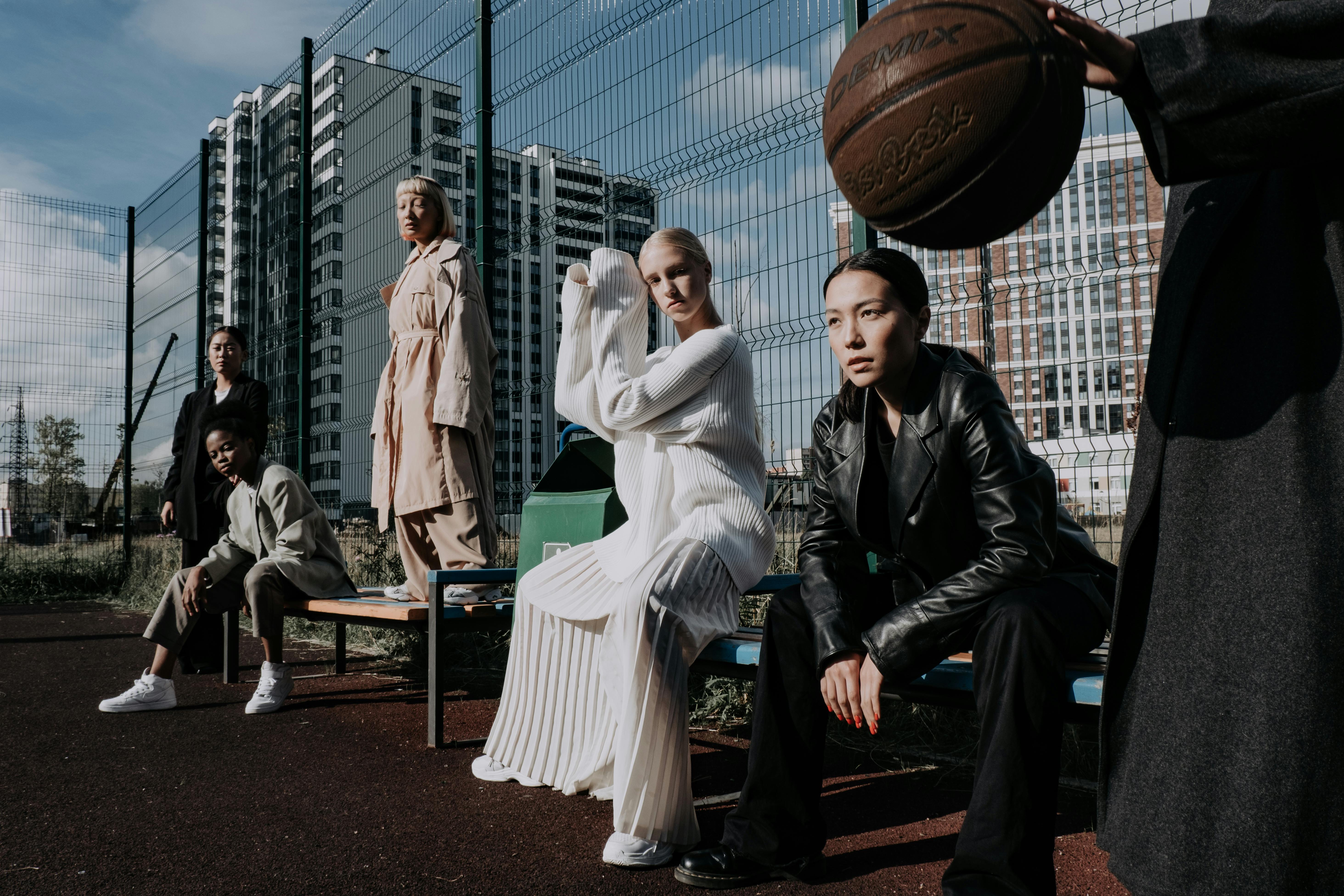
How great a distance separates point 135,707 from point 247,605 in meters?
0.67

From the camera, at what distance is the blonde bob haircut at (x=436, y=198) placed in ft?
15.9

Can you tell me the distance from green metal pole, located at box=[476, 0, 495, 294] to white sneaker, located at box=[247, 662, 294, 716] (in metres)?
2.36

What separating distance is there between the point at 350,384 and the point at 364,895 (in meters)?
5.48

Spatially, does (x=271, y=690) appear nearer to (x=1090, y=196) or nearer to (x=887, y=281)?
(x=887, y=281)

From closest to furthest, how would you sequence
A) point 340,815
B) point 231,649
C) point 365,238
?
point 340,815 < point 231,649 < point 365,238

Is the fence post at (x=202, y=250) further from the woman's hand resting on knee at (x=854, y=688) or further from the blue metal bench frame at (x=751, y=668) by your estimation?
the woman's hand resting on knee at (x=854, y=688)

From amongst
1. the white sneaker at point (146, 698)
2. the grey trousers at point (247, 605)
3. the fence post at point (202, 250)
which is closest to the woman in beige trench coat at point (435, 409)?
the grey trousers at point (247, 605)

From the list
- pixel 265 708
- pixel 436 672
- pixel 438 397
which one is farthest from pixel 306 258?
pixel 436 672

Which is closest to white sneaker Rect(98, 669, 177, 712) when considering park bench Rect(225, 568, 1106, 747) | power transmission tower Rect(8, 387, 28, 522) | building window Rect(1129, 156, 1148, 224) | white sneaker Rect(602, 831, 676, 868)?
park bench Rect(225, 568, 1106, 747)

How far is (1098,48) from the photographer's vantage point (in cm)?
139

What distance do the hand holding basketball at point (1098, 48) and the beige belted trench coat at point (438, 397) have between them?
3.48 m

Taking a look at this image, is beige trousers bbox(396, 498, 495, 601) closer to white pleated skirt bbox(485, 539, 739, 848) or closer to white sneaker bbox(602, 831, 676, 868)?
white pleated skirt bbox(485, 539, 739, 848)

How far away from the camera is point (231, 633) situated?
5527 millimetres

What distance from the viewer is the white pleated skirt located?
8.73 feet
